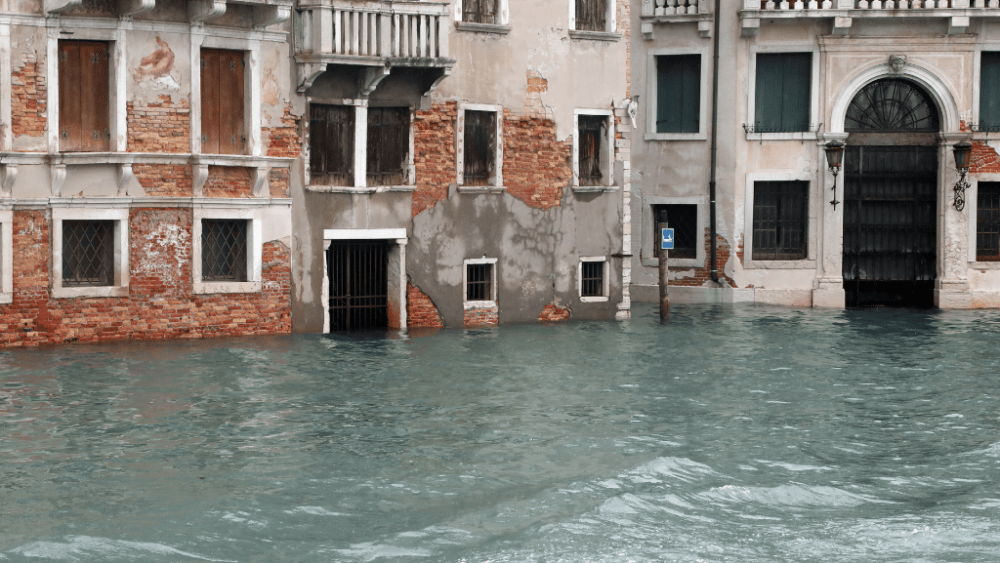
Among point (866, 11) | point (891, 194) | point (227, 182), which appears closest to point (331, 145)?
point (227, 182)

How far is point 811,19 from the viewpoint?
82.0 feet

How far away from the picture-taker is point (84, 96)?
1764cm

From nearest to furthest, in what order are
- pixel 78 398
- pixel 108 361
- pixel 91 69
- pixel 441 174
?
1. pixel 78 398
2. pixel 108 361
3. pixel 91 69
4. pixel 441 174

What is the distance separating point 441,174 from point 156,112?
4.43 meters

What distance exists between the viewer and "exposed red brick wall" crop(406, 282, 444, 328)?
2034cm

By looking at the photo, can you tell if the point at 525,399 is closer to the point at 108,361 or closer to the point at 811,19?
the point at 108,361

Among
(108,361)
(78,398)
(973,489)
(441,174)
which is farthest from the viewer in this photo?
(441,174)

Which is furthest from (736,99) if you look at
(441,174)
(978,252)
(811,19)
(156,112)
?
(156,112)

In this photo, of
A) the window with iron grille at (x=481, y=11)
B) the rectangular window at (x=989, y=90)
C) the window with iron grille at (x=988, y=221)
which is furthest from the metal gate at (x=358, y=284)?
the rectangular window at (x=989, y=90)

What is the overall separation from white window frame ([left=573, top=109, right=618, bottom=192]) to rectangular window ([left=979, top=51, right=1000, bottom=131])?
299 inches

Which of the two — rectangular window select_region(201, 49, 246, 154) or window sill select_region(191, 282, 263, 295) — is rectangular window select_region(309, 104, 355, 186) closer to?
rectangular window select_region(201, 49, 246, 154)

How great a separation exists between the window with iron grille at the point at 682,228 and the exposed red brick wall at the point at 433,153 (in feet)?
21.4

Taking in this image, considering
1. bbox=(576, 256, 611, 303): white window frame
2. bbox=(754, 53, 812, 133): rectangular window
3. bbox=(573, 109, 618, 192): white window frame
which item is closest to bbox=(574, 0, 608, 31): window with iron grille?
bbox=(573, 109, 618, 192): white window frame

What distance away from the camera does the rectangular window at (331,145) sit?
19.5 m
